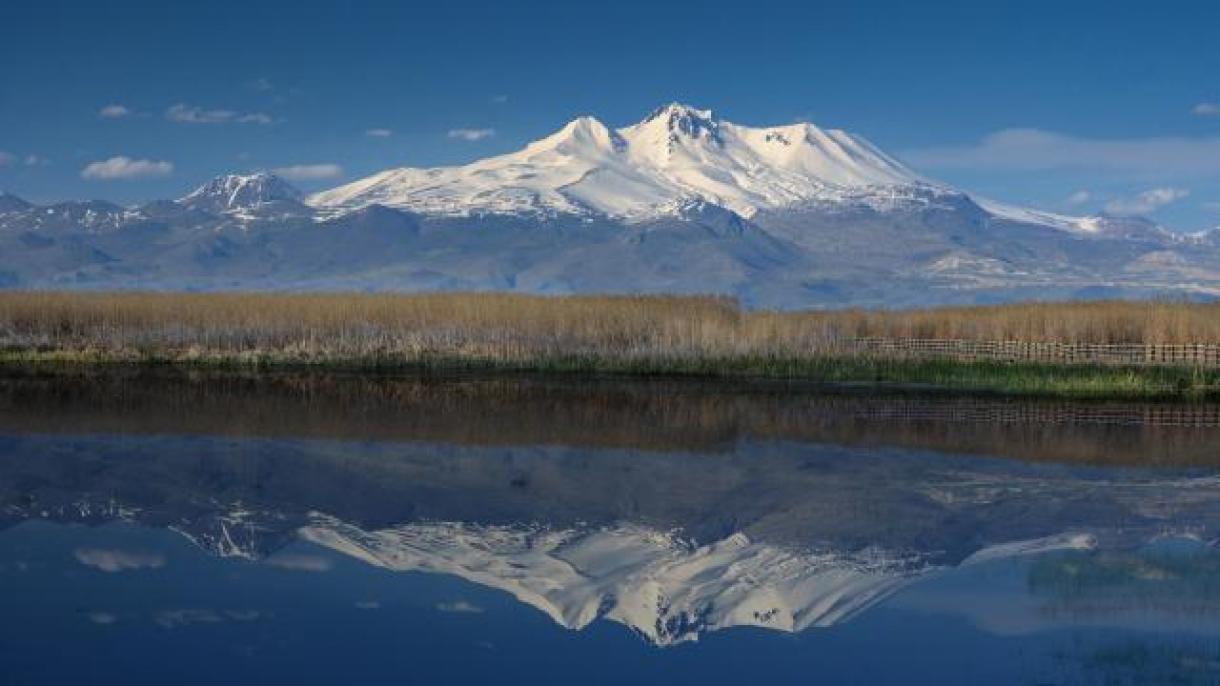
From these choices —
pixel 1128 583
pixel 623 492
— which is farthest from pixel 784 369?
pixel 1128 583

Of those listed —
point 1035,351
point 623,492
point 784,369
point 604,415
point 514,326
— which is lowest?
point 623,492

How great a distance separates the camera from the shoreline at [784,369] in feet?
132

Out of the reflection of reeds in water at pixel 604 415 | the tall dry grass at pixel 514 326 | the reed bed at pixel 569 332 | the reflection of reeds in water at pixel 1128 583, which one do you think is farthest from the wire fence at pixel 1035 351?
the reflection of reeds in water at pixel 1128 583

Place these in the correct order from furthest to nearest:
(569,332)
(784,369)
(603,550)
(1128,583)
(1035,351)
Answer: (569,332)
(1035,351)
(784,369)
(603,550)
(1128,583)

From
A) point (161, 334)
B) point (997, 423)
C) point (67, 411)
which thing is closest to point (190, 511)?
point (67, 411)

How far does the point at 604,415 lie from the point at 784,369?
1338 cm

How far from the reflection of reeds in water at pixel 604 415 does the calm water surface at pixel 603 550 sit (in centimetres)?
21

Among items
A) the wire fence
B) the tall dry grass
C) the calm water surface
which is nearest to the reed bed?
the tall dry grass

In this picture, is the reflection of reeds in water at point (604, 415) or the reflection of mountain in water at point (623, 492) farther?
the reflection of reeds in water at point (604, 415)

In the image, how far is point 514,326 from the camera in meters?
52.3

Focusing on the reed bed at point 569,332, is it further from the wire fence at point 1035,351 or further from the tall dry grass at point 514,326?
the wire fence at point 1035,351

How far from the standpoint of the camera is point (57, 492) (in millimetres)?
21656

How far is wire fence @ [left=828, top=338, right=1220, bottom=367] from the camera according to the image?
46.0m

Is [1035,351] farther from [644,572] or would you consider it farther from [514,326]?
[644,572]
